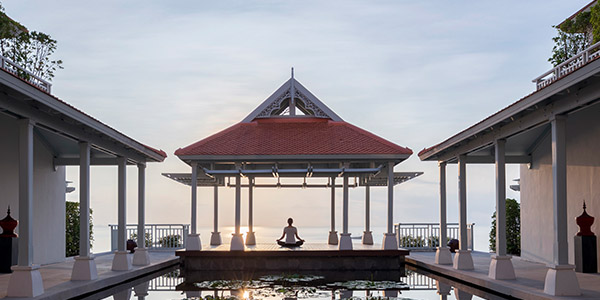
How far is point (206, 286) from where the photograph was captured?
1720cm

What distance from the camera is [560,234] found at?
13367 mm

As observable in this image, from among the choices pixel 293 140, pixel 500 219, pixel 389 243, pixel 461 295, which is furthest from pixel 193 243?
pixel 461 295

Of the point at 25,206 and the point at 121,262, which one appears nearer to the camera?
the point at 25,206

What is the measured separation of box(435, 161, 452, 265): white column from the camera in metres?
22.2

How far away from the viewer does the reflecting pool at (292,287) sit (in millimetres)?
15047

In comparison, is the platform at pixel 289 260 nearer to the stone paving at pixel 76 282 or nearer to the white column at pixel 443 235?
the white column at pixel 443 235

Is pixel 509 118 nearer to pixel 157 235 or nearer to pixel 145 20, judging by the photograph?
pixel 145 20

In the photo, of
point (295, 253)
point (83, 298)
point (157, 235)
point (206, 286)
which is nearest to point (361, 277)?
point (295, 253)

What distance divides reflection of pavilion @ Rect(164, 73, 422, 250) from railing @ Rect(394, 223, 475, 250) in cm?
224

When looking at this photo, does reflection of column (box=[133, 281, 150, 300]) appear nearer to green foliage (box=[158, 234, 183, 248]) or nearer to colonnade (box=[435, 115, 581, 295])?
colonnade (box=[435, 115, 581, 295])

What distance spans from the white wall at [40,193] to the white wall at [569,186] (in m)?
14.1

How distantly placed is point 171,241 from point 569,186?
1658 cm

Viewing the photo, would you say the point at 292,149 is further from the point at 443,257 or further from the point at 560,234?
the point at 560,234

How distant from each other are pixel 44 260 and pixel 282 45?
948 cm
